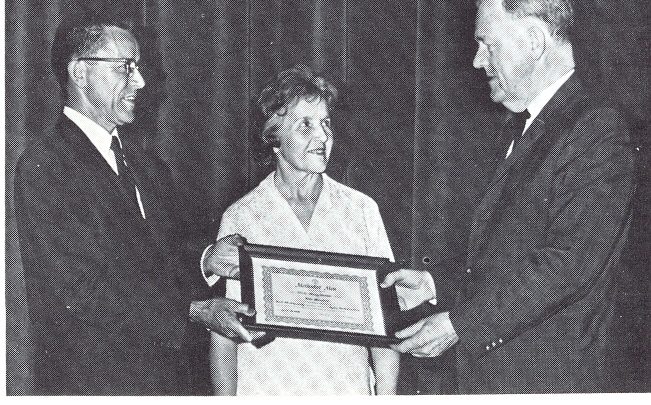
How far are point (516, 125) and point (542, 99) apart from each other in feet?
0.43

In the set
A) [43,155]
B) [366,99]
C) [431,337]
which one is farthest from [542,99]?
[43,155]

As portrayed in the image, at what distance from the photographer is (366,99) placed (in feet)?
10.9

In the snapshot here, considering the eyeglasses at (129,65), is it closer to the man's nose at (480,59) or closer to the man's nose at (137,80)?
the man's nose at (137,80)

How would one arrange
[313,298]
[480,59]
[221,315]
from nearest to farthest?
[313,298] < [221,315] < [480,59]

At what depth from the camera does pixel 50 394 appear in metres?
3.15

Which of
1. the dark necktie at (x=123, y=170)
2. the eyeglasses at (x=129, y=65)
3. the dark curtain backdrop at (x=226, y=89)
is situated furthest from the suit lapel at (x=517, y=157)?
the eyeglasses at (x=129, y=65)

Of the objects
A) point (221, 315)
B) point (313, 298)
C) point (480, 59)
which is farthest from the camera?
point (480, 59)

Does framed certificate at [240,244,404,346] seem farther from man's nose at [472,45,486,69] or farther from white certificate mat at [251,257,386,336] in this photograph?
man's nose at [472,45,486,69]

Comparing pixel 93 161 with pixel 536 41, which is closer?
pixel 93 161

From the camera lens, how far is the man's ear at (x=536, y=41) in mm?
3209

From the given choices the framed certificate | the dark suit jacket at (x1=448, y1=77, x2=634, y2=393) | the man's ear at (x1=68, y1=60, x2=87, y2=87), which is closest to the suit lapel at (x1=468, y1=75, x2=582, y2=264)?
the dark suit jacket at (x1=448, y1=77, x2=634, y2=393)

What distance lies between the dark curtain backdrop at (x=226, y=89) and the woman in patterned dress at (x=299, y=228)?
0.19ft

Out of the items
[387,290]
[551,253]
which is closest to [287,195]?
[387,290]

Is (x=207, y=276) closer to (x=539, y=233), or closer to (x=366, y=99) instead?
(x=366, y=99)
